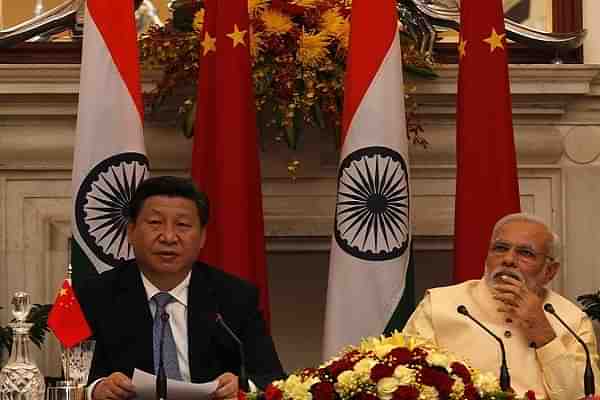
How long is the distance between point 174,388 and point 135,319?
0.73 meters

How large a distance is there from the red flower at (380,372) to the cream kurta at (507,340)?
1469 millimetres

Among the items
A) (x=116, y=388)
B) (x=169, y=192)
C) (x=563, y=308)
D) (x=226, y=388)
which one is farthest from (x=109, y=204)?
(x=563, y=308)

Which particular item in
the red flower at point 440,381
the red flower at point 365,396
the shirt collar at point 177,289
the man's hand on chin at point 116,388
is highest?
the shirt collar at point 177,289

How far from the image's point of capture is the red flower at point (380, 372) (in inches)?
126

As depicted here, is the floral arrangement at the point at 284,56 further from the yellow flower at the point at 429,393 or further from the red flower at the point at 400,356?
the yellow flower at the point at 429,393

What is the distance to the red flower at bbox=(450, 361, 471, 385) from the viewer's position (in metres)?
3.25

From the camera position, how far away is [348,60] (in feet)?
18.5

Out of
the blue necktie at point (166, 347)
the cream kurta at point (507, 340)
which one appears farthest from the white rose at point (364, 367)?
the cream kurta at point (507, 340)

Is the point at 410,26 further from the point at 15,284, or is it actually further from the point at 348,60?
the point at 15,284

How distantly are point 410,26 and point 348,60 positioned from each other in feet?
2.50

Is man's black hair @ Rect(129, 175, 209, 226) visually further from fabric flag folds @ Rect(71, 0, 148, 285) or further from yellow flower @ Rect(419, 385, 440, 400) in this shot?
A: yellow flower @ Rect(419, 385, 440, 400)

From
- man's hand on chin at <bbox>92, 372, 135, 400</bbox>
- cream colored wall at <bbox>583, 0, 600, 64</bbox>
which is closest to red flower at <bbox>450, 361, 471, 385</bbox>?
man's hand on chin at <bbox>92, 372, 135, 400</bbox>

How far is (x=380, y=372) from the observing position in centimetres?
321

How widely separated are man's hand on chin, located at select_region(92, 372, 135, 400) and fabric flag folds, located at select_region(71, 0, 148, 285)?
1.30 metres
